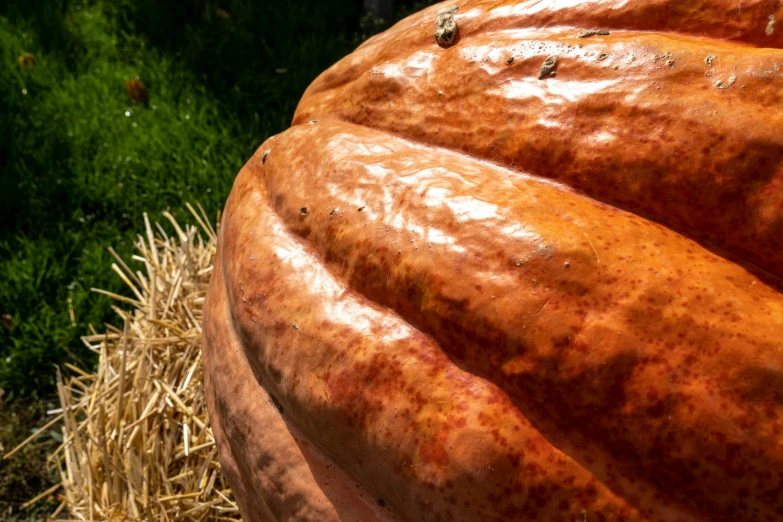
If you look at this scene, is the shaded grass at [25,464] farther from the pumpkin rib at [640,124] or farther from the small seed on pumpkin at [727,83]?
the small seed on pumpkin at [727,83]

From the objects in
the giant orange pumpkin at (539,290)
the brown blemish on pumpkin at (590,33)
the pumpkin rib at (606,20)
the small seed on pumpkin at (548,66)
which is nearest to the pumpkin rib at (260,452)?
the giant orange pumpkin at (539,290)

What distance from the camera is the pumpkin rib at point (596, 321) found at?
120 cm

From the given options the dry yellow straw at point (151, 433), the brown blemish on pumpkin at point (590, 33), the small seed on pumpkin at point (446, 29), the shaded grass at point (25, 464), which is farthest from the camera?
the shaded grass at point (25, 464)

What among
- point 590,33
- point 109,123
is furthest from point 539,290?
point 109,123

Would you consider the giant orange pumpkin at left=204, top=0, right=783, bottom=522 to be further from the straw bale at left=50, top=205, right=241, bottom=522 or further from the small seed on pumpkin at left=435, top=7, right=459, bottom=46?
the straw bale at left=50, top=205, right=241, bottom=522

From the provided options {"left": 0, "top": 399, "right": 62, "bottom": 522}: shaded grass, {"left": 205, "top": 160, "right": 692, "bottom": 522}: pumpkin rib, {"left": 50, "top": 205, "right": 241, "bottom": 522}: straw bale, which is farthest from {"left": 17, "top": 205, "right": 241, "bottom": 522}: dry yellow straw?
{"left": 205, "top": 160, "right": 692, "bottom": 522}: pumpkin rib

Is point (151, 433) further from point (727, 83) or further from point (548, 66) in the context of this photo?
point (727, 83)

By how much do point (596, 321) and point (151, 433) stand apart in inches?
66.9

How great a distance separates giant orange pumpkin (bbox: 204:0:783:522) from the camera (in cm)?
123

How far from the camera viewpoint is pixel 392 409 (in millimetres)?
1358

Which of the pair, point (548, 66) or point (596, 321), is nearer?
point (596, 321)

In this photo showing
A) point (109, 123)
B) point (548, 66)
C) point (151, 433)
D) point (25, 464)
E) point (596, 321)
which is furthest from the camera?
point (109, 123)

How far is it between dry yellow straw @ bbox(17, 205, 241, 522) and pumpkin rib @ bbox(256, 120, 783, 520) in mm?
1229

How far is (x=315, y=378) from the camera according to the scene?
1.45 metres
